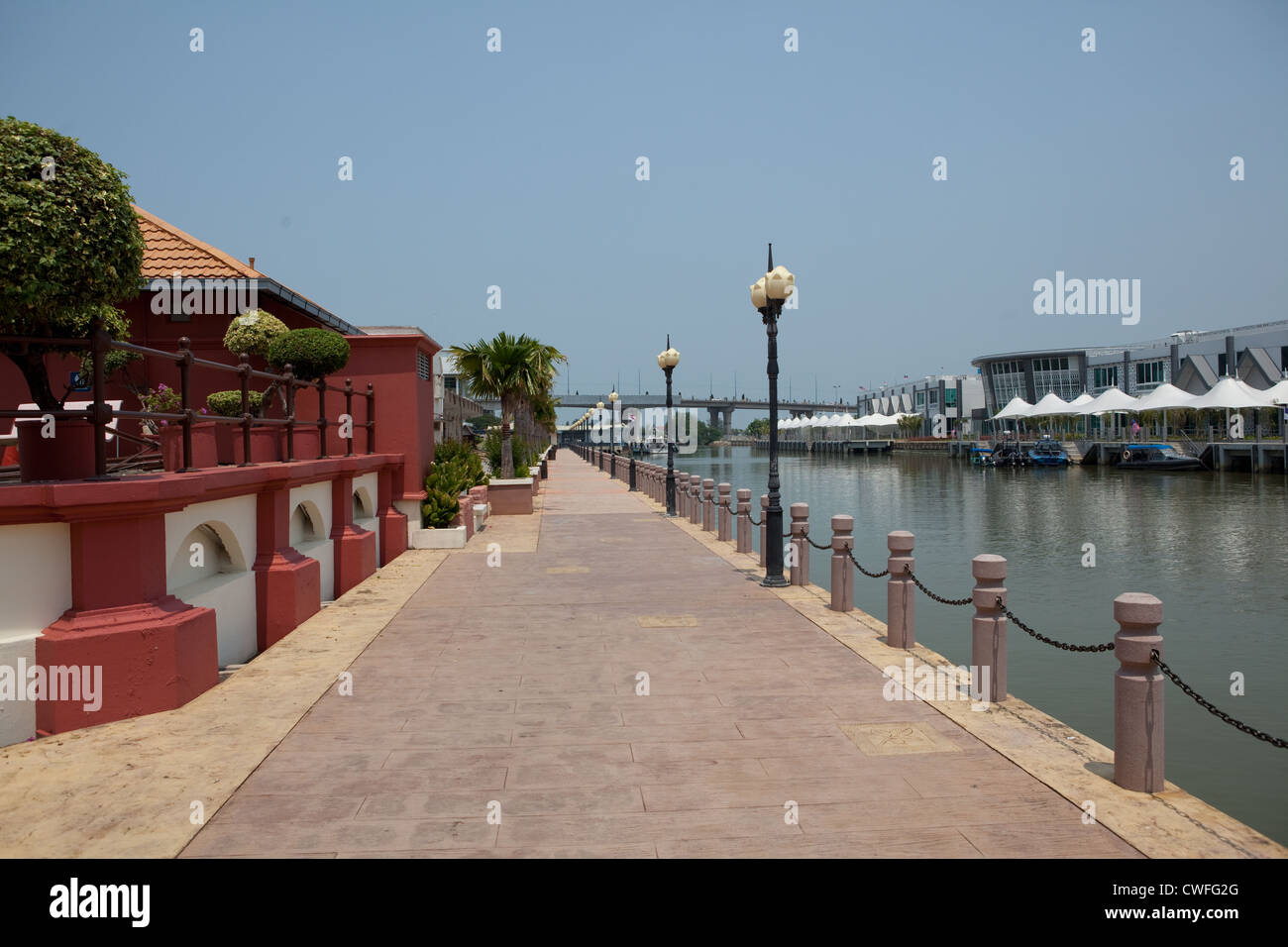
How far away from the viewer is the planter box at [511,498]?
26391 mm

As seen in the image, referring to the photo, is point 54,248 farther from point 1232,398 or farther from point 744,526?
point 1232,398

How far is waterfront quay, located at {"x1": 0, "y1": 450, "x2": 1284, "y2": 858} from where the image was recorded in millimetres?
4730

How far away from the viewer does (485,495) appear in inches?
953

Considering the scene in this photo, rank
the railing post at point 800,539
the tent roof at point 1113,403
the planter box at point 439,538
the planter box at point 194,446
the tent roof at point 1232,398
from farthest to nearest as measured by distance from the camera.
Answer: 1. the tent roof at point 1113,403
2. the tent roof at point 1232,398
3. the planter box at point 439,538
4. the railing post at point 800,539
5. the planter box at point 194,446

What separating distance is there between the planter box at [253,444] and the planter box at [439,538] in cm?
647

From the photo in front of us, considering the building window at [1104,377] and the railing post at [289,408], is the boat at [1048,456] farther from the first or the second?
the railing post at [289,408]

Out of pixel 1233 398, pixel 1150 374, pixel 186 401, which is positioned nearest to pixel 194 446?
pixel 186 401

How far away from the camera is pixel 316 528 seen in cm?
1225

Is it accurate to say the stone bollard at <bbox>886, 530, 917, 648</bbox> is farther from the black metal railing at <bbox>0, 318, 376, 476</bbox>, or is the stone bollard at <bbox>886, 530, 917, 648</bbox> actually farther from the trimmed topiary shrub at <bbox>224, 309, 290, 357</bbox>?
the trimmed topiary shrub at <bbox>224, 309, 290, 357</bbox>

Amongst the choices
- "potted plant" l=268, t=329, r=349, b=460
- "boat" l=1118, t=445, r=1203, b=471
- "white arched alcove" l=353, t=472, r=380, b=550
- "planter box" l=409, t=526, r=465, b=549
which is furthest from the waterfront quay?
"boat" l=1118, t=445, r=1203, b=471

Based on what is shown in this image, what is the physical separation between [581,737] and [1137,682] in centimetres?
352

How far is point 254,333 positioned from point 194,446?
20.1 ft

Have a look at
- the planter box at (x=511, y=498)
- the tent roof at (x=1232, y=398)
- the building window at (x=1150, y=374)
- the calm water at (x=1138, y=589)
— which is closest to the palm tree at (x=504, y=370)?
the planter box at (x=511, y=498)
